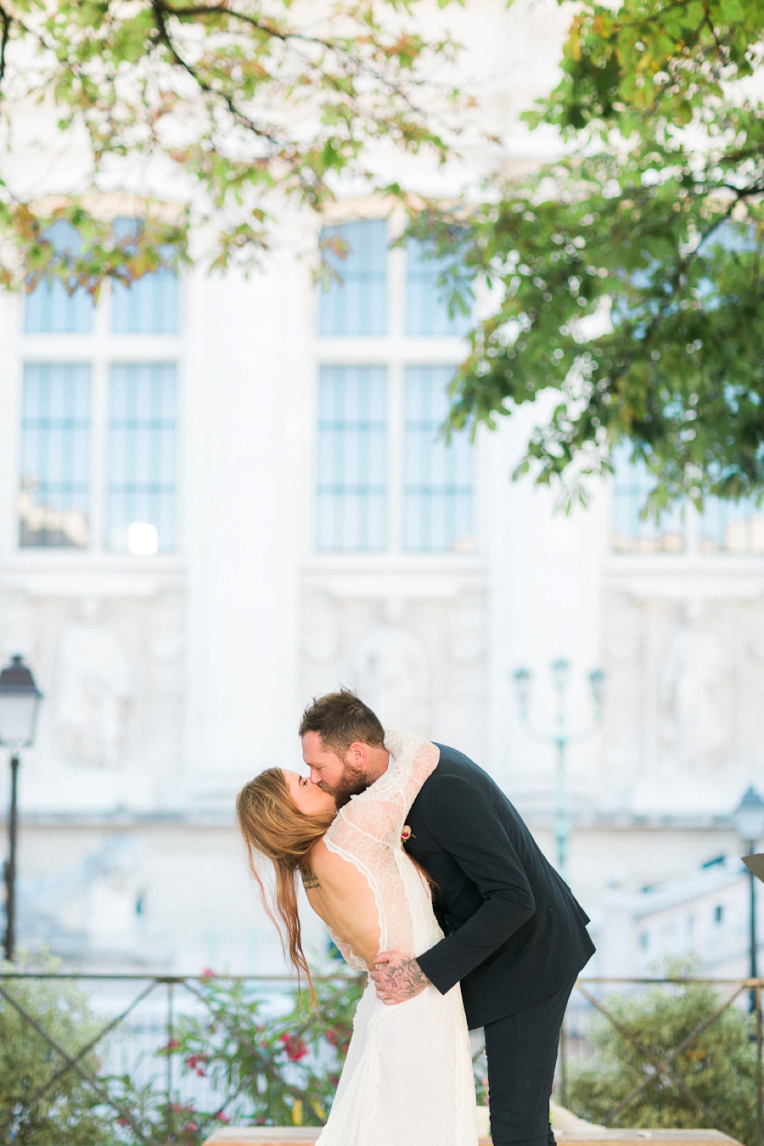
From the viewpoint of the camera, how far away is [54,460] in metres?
19.7

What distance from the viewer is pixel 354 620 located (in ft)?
63.2

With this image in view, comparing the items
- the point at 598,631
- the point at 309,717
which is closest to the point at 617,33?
the point at 309,717

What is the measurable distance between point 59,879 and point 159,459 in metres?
6.78

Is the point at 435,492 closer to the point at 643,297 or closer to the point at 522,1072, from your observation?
the point at 643,297

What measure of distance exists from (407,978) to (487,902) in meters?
0.27

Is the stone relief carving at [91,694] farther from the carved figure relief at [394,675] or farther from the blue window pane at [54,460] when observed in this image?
the carved figure relief at [394,675]

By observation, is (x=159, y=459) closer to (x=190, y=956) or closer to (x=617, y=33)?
(x=190, y=956)

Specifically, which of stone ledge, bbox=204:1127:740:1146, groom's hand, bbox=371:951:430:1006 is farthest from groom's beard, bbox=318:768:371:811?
stone ledge, bbox=204:1127:740:1146

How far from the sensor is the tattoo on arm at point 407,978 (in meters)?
2.88

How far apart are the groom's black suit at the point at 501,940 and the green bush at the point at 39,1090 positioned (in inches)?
113

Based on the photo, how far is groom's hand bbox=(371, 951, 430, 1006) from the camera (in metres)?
2.88

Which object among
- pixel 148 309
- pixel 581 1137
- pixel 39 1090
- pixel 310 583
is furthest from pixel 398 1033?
pixel 148 309

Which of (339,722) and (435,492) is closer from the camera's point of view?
(339,722)

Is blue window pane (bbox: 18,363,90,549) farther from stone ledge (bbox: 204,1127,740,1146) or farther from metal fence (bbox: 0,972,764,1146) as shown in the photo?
stone ledge (bbox: 204,1127,740,1146)
